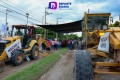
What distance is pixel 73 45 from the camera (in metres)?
40.8

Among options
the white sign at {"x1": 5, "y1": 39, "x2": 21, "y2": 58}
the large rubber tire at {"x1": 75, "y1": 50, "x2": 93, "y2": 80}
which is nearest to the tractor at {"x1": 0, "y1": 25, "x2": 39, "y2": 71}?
the white sign at {"x1": 5, "y1": 39, "x2": 21, "y2": 58}

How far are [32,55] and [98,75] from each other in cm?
1359

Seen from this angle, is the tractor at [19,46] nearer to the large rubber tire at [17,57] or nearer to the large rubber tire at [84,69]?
the large rubber tire at [17,57]

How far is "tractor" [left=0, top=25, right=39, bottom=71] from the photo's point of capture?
625 inches

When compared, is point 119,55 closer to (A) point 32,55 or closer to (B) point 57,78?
(B) point 57,78

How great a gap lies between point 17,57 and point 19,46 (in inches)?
60.9

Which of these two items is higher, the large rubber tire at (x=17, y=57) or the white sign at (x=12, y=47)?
the white sign at (x=12, y=47)

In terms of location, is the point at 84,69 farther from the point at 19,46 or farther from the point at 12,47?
the point at 19,46

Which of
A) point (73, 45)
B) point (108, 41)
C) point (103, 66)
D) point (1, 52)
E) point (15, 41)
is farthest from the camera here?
point (73, 45)

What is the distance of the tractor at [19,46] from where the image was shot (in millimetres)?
15871

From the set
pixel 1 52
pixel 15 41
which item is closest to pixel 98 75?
pixel 1 52

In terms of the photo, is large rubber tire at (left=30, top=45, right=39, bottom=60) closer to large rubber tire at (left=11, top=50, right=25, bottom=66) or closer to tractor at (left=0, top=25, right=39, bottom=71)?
tractor at (left=0, top=25, right=39, bottom=71)

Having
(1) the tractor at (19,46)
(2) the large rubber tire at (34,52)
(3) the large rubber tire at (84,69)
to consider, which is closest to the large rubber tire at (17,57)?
(1) the tractor at (19,46)

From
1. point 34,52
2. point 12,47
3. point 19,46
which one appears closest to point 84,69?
point 12,47
